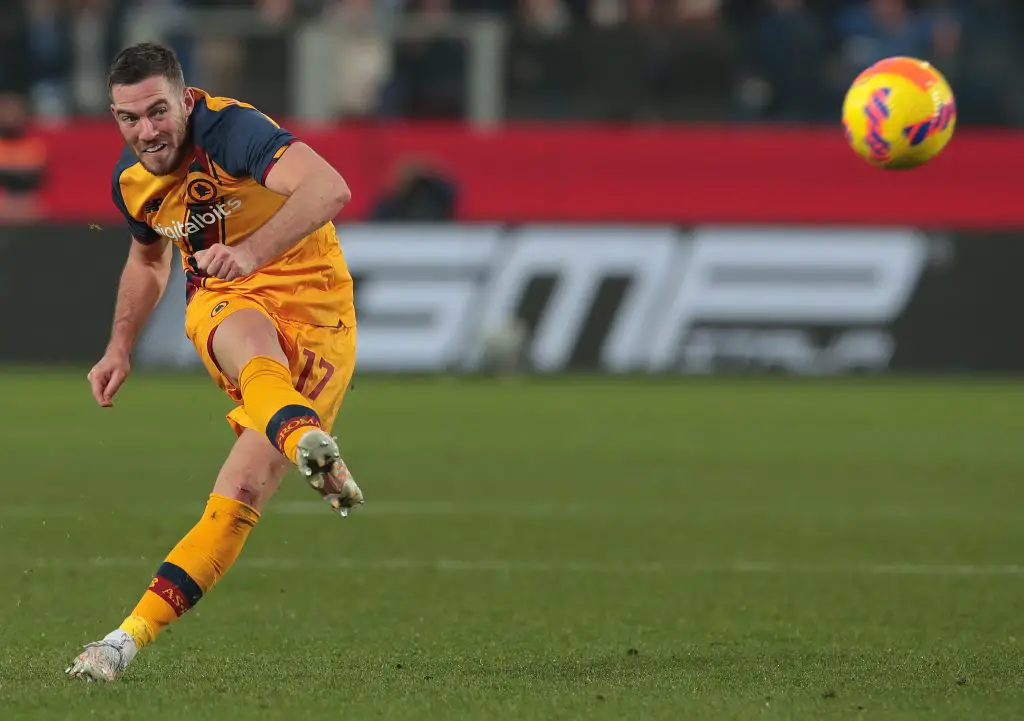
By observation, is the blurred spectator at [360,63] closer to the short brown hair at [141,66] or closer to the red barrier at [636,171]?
the red barrier at [636,171]

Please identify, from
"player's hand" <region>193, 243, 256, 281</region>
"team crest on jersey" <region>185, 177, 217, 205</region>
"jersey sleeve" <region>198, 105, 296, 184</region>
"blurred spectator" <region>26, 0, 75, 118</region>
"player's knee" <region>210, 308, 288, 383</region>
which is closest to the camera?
"player's hand" <region>193, 243, 256, 281</region>

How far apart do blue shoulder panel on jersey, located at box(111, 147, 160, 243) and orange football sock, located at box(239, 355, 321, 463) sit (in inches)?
31.7

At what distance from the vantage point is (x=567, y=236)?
1758 cm

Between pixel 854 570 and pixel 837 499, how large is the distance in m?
2.39

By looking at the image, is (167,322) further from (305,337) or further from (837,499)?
(305,337)

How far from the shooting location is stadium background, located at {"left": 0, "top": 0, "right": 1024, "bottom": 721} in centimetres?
635

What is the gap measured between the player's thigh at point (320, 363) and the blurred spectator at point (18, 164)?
14.7 metres

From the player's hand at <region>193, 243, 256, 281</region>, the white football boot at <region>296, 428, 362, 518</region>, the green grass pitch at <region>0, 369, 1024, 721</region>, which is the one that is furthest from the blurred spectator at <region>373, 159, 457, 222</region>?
the white football boot at <region>296, 428, 362, 518</region>

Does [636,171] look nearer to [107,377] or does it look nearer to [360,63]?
[360,63]

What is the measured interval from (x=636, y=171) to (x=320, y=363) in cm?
1514

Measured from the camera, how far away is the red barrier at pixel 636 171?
68.3ft

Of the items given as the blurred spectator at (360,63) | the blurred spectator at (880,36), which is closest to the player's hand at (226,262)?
the blurred spectator at (360,63)

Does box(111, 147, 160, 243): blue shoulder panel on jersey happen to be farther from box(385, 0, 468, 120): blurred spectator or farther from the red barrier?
box(385, 0, 468, 120): blurred spectator

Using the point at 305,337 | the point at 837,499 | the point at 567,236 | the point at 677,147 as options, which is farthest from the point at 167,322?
the point at 305,337
